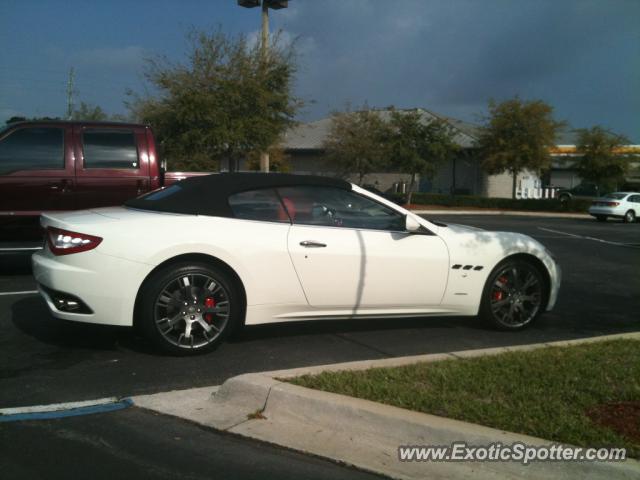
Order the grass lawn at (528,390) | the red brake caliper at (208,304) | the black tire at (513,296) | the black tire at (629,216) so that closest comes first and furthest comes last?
the grass lawn at (528,390) < the red brake caliper at (208,304) < the black tire at (513,296) < the black tire at (629,216)

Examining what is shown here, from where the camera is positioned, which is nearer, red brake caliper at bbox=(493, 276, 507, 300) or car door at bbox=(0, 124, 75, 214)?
red brake caliper at bbox=(493, 276, 507, 300)

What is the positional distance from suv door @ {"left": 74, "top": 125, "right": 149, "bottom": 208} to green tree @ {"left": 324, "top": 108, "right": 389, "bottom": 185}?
28.5 metres

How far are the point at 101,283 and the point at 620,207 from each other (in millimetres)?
29784

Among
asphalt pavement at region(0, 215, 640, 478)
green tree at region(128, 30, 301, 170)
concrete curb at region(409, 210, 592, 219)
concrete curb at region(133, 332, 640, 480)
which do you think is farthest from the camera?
concrete curb at region(409, 210, 592, 219)

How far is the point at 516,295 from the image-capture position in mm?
6645

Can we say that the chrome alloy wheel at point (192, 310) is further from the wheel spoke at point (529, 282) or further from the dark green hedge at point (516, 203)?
the dark green hedge at point (516, 203)

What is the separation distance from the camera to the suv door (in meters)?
9.06

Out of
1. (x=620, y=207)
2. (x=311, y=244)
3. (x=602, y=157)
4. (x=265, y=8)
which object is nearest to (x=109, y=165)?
(x=311, y=244)

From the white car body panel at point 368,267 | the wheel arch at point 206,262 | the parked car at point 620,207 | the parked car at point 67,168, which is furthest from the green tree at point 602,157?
the wheel arch at point 206,262

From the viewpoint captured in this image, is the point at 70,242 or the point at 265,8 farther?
the point at 265,8

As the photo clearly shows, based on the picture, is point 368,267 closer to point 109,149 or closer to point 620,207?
point 109,149

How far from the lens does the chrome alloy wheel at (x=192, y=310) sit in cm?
543

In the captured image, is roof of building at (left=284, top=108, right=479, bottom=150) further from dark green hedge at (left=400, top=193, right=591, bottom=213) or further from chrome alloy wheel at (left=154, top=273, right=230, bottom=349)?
chrome alloy wheel at (left=154, top=273, right=230, bottom=349)

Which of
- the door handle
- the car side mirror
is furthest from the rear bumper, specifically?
the car side mirror
